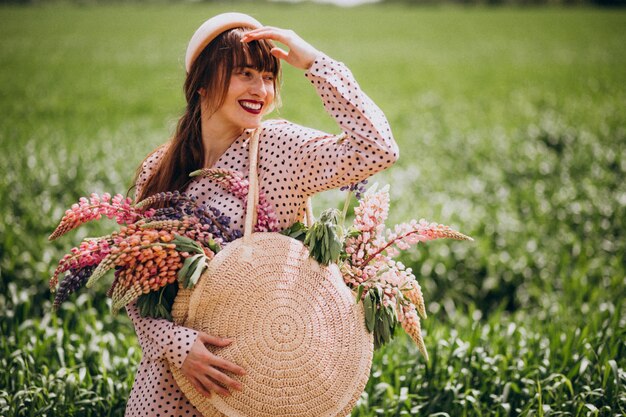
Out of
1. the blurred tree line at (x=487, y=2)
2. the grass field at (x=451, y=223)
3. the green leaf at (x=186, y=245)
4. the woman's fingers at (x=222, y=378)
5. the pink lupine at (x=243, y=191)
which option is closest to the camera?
the woman's fingers at (x=222, y=378)

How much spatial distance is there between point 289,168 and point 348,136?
0.25 metres

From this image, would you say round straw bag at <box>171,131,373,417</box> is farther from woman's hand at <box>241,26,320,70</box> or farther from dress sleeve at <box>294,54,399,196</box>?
woman's hand at <box>241,26,320,70</box>

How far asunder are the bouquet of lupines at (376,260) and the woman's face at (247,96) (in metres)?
0.44

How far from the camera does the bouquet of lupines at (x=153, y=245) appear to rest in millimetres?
1772

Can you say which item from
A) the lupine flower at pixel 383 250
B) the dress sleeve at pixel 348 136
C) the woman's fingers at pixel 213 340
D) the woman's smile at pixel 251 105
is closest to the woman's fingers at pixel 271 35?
the dress sleeve at pixel 348 136

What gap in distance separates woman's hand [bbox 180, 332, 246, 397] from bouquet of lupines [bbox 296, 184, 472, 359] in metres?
0.41

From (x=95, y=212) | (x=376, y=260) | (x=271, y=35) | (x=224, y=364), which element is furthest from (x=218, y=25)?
(x=224, y=364)

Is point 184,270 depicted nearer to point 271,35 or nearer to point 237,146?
point 237,146

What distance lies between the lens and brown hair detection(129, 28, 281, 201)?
203 cm

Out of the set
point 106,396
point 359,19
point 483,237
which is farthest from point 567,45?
point 106,396

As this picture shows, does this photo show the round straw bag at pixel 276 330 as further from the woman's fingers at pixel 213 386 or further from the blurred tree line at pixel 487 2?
the blurred tree line at pixel 487 2

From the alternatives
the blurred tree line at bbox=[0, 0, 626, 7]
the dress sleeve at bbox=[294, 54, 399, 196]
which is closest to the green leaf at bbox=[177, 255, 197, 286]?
the dress sleeve at bbox=[294, 54, 399, 196]

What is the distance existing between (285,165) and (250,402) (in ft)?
2.50

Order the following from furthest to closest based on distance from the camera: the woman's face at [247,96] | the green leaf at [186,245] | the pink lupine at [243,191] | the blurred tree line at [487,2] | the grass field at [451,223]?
the blurred tree line at [487,2] < the grass field at [451,223] < the woman's face at [247,96] < the pink lupine at [243,191] < the green leaf at [186,245]
